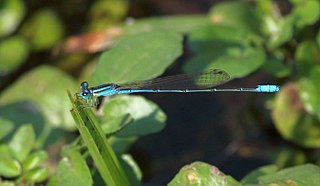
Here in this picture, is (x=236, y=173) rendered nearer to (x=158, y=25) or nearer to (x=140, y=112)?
(x=140, y=112)

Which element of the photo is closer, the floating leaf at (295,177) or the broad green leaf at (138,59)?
the floating leaf at (295,177)

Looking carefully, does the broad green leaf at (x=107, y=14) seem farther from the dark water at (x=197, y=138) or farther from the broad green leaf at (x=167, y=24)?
the dark water at (x=197, y=138)

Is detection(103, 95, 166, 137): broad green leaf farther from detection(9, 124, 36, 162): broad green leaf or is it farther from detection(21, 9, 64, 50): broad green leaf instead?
detection(21, 9, 64, 50): broad green leaf

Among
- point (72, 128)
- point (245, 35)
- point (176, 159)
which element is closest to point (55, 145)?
point (72, 128)

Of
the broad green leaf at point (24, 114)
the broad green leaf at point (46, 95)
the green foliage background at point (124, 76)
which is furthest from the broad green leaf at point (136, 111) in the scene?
the broad green leaf at point (46, 95)

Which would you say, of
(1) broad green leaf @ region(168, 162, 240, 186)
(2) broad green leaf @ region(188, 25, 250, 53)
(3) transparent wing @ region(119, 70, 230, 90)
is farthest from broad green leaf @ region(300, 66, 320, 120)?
(1) broad green leaf @ region(168, 162, 240, 186)
